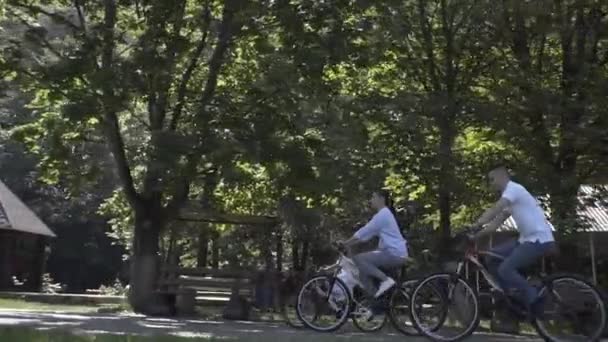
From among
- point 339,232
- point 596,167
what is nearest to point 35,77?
point 596,167

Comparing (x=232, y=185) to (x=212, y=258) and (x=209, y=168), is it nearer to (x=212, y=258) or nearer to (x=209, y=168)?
(x=209, y=168)

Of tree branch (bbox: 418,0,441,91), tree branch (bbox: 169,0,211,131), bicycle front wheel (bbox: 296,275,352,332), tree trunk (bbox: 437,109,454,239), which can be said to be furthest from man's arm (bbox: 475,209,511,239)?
tree branch (bbox: 418,0,441,91)

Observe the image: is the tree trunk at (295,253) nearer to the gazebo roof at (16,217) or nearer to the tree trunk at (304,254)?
the tree trunk at (304,254)

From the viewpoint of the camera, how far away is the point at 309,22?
19234mm

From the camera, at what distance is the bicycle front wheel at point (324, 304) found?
13.4 m

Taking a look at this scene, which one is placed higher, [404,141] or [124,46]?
[124,46]

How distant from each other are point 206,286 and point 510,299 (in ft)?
27.4

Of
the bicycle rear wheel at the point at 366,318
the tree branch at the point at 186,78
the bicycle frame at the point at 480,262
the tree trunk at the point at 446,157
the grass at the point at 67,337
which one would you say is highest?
the tree branch at the point at 186,78

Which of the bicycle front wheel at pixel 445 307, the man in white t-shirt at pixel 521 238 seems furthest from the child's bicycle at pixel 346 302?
the man in white t-shirt at pixel 521 238

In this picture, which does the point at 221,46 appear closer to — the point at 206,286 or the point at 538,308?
the point at 206,286

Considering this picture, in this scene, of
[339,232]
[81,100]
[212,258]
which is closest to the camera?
[81,100]

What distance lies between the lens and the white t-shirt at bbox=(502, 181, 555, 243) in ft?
37.0

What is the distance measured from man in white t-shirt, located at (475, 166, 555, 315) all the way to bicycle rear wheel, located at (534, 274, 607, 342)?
14 cm

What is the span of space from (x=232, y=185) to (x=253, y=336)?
8730mm
